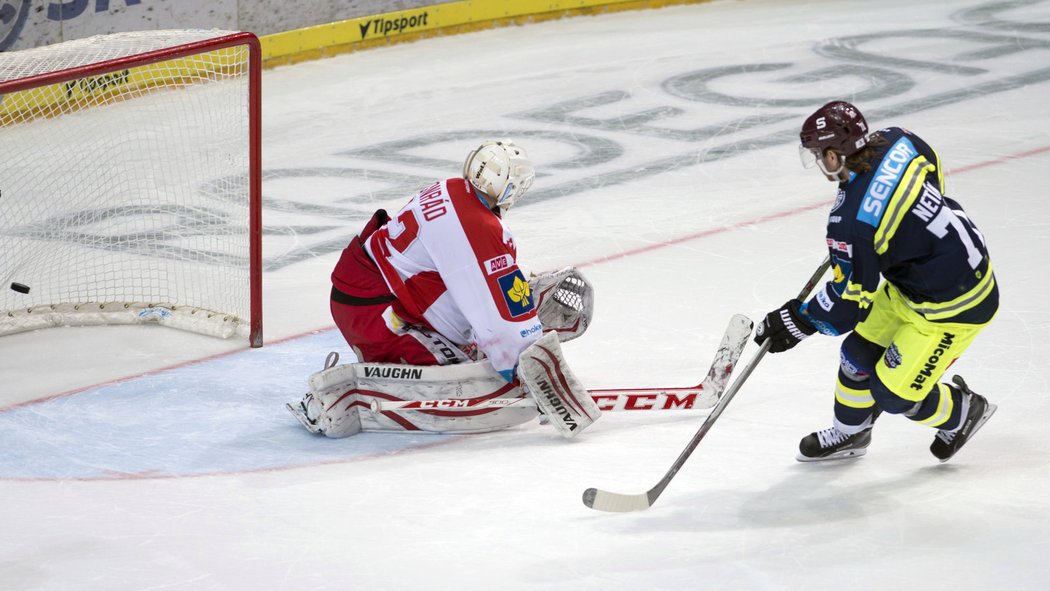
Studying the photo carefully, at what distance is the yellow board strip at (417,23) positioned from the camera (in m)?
8.69

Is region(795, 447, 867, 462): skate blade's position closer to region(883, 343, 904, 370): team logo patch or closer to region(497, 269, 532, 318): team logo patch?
region(883, 343, 904, 370): team logo patch

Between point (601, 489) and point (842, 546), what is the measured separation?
1.92 ft

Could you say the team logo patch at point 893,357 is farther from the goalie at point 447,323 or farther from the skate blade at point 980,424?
the goalie at point 447,323

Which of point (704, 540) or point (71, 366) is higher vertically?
point (704, 540)

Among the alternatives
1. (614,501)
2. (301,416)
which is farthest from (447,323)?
(614,501)

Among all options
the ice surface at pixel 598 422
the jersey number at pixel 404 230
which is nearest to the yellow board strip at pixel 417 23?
the ice surface at pixel 598 422

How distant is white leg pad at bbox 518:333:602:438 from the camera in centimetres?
384

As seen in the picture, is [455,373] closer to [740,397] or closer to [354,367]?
[354,367]

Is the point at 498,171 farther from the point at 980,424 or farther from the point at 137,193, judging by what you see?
the point at 137,193

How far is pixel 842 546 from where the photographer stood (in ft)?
10.6

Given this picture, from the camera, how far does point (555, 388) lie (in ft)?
12.7

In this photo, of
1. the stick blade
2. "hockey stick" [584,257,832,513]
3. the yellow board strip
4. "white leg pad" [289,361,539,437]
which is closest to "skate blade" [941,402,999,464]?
"hockey stick" [584,257,832,513]

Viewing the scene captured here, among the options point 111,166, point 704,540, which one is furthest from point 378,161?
point 704,540

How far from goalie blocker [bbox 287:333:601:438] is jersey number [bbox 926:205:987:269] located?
1.06m
